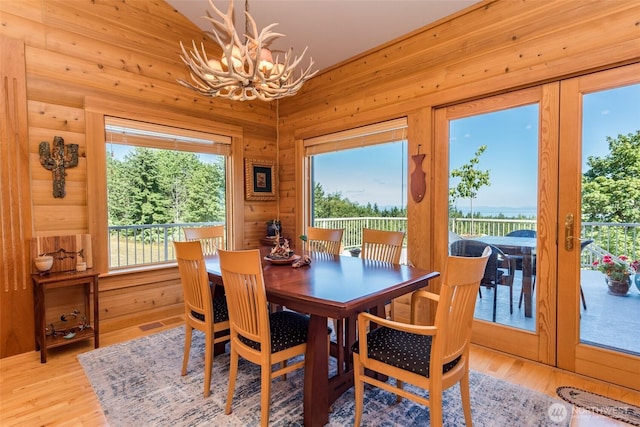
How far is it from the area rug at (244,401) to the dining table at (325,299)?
0.55 ft

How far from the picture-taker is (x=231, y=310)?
192 centimetres

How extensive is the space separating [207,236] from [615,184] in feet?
11.4

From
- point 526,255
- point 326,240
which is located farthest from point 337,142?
point 526,255

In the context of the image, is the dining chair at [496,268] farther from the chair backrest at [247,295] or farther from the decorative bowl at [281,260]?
the chair backrest at [247,295]

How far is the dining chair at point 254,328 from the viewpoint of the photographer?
1.70 m

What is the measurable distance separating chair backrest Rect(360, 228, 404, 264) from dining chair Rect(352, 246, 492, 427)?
974 mm

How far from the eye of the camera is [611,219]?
2229mm

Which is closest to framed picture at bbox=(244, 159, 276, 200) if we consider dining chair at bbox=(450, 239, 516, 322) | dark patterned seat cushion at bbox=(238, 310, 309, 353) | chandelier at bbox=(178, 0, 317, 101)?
chandelier at bbox=(178, 0, 317, 101)

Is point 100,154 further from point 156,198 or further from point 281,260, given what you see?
point 281,260

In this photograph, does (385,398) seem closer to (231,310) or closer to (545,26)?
(231,310)

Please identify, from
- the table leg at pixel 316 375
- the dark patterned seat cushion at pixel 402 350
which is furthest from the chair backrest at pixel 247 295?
the dark patterned seat cushion at pixel 402 350

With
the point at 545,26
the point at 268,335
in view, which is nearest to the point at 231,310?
the point at 268,335

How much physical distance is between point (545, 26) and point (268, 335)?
9.87ft

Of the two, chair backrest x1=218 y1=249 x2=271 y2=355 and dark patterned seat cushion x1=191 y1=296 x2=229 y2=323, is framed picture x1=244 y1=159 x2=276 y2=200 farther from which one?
chair backrest x1=218 y1=249 x2=271 y2=355
